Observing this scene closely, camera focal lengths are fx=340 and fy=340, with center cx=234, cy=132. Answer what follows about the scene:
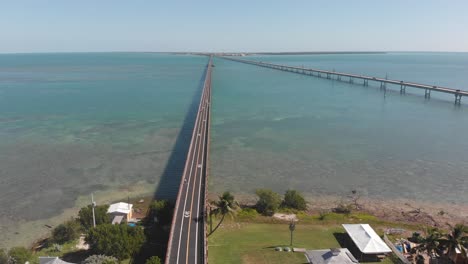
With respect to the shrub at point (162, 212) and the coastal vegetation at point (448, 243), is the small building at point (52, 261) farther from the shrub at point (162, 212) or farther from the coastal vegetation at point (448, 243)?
the coastal vegetation at point (448, 243)

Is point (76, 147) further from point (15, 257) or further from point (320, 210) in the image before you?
point (320, 210)

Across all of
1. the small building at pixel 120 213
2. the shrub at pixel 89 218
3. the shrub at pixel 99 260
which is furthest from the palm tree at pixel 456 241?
the shrub at pixel 89 218

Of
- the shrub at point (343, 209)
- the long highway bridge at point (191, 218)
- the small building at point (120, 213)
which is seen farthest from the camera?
the shrub at point (343, 209)

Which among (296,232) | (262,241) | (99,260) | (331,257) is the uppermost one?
(331,257)

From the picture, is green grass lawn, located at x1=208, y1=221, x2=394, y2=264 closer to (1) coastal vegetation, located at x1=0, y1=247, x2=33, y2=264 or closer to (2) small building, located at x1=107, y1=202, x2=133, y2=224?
(2) small building, located at x1=107, y1=202, x2=133, y2=224

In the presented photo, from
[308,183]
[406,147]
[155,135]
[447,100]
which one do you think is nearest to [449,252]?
[308,183]

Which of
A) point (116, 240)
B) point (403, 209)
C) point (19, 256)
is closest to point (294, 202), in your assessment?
point (403, 209)

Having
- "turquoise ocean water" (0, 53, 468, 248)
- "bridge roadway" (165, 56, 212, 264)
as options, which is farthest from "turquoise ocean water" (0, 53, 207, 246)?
"bridge roadway" (165, 56, 212, 264)
